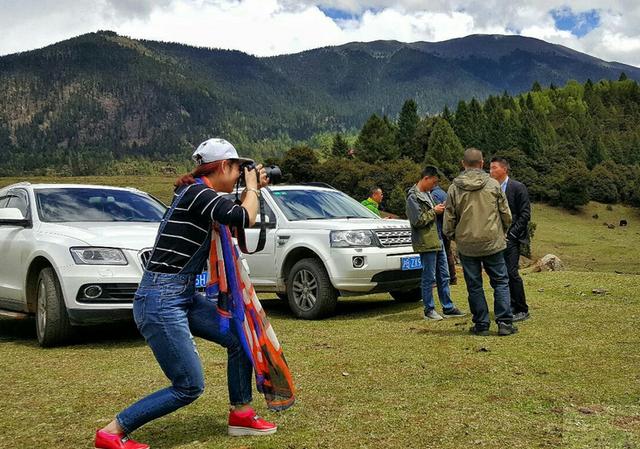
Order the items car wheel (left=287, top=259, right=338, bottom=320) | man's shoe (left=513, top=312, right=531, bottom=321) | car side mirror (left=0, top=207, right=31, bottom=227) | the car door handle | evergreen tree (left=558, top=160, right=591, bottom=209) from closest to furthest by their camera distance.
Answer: car side mirror (left=0, top=207, right=31, bottom=227) → man's shoe (left=513, top=312, right=531, bottom=321) → car wheel (left=287, top=259, right=338, bottom=320) → the car door handle → evergreen tree (left=558, top=160, right=591, bottom=209)

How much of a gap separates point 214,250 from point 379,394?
203 cm

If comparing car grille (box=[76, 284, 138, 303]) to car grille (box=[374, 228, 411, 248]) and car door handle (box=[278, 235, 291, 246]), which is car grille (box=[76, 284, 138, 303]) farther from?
car grille (box=[374, 228, 411, 248])

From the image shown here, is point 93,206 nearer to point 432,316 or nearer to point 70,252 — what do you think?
point 70,252

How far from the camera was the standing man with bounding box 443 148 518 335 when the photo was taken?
7227 millimetres

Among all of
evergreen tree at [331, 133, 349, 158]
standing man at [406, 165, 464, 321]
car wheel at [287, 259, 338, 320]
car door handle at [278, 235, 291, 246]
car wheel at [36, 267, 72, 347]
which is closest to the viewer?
car wheel at [36, 267, 72, 347]

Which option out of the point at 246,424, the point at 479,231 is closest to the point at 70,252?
the point at 246,424

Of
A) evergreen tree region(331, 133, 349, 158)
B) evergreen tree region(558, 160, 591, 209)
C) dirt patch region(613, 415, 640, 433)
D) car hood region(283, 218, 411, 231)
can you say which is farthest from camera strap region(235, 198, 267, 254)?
evergreen tree region(331, 133, 349, 158)

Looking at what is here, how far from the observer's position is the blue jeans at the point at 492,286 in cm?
737

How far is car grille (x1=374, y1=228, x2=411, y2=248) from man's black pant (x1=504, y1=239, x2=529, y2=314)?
162 centimetres

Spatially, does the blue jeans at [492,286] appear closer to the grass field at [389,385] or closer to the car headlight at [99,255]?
the grass field at [389,385]

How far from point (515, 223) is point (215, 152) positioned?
508cm

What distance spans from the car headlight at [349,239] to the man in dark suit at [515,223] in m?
1.88

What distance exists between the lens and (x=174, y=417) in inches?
190

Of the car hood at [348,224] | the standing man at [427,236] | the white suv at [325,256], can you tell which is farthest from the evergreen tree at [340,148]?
the standing man at [427,236]
